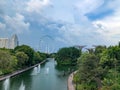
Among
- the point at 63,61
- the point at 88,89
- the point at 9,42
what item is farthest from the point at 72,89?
the point at 9,42

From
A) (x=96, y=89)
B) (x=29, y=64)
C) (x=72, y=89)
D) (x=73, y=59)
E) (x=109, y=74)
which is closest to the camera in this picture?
(x=96, y=89)

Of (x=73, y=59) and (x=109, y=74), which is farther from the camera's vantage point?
(x=73, y=59)

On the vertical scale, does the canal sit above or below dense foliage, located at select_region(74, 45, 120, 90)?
below

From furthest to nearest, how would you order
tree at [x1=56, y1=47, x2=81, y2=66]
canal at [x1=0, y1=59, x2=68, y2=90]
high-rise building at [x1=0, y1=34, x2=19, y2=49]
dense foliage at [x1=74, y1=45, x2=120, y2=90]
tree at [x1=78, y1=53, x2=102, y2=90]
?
high-rise building at [x1=0, y1=34, x2=19, y2=49] < tree at [x1=56, y1=47, x2=81, y2=66] < canal at [x1=0, y1=59, x2=68, y2=90] < tree at [x1=78, y1=53, x2=102, y2=90] < dense foliage at [x1=74, y1=45, x2=120, y2=90]

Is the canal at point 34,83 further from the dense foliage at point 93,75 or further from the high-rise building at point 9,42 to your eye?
the high-rise building at point 9,42

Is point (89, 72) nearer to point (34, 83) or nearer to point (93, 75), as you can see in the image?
point (93, 75)

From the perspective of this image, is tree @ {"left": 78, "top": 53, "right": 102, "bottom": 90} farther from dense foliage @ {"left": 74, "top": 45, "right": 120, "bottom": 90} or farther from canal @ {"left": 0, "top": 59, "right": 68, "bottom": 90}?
canal @ {"left": 0, "top": 59, "right": 68, "bottom": 90}

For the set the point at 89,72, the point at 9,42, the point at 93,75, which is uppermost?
the point at 9,42

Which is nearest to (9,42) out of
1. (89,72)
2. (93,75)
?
(89,72)

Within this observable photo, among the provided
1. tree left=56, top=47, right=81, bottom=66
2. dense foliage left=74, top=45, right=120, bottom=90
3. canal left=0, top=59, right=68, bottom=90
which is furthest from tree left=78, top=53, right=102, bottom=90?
tree left=56, top=47, right=81, bottom=66

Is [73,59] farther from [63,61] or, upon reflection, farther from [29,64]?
[29,64]

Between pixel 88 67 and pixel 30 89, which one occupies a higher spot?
pixel 88 67
